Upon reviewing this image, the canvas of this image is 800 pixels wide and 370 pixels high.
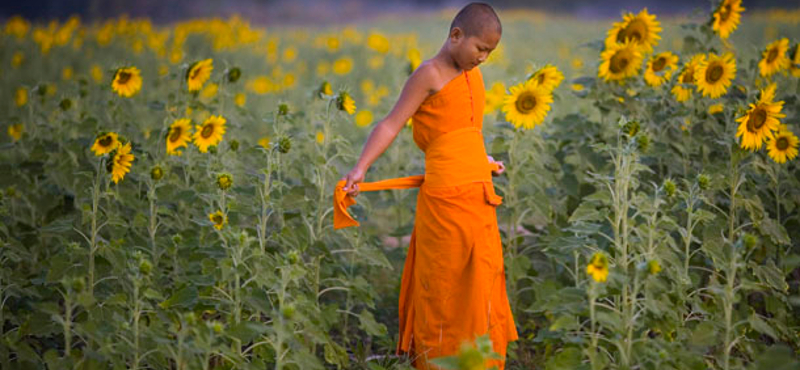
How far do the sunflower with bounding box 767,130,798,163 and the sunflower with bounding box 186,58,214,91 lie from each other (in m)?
2.27

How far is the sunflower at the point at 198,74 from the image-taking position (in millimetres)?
3711

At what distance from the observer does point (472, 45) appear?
2703 mm

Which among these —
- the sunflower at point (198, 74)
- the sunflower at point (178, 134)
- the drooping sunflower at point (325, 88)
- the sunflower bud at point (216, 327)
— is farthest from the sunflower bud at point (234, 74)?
the sunflower bud at point (216, 327)

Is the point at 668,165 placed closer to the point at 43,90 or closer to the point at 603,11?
the point at 43,90

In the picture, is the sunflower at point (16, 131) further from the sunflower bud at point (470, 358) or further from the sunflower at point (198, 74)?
the sunflower bud at point (470, 358)

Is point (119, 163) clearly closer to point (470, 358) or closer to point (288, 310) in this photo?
point (288, 310)

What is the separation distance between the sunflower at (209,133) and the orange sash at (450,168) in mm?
711

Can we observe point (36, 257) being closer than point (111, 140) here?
No

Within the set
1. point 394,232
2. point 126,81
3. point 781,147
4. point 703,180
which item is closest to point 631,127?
point 703,180

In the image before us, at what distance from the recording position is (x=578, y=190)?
12.4 feet

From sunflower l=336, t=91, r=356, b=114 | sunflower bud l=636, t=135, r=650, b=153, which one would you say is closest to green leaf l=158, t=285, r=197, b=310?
sunflower l=336, t=91, r=356, b=114

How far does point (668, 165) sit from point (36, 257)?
261 centimetres

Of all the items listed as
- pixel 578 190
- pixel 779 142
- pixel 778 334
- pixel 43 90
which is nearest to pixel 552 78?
pixel 578 190

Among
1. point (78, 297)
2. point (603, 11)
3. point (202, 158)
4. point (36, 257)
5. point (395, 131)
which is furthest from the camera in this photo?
point (603, 11)
